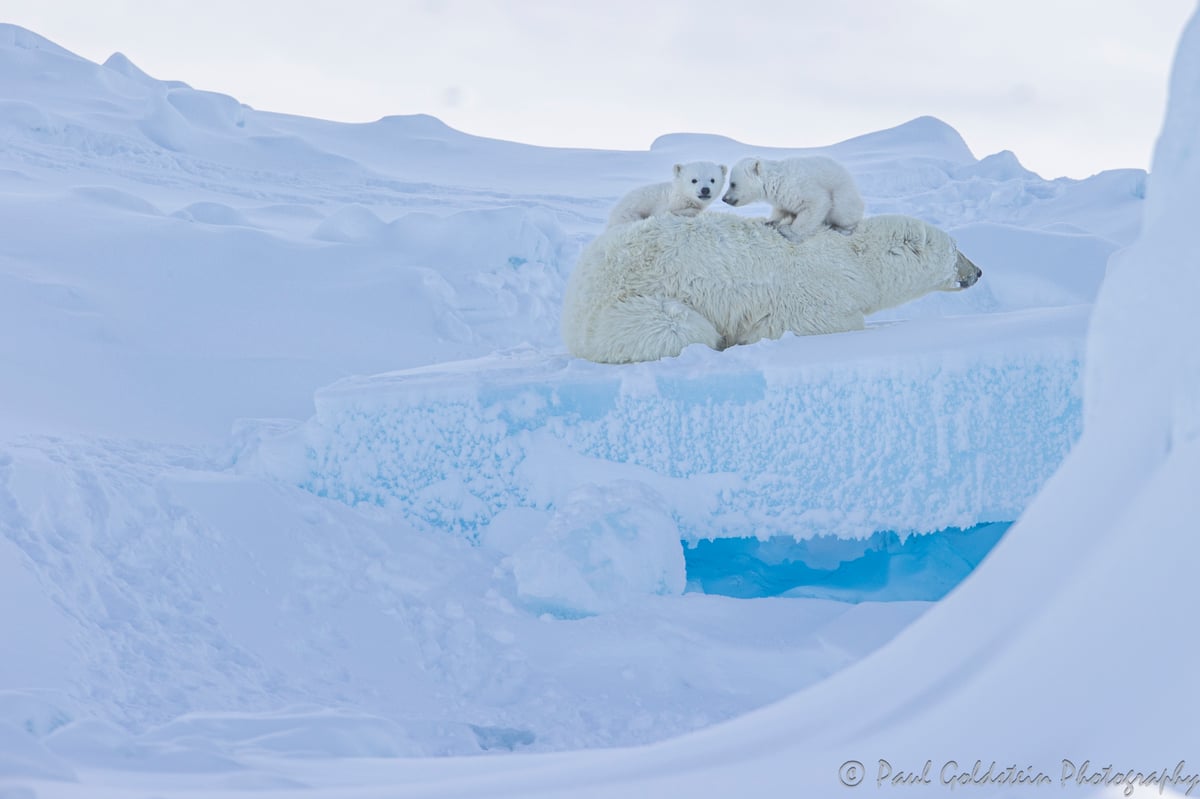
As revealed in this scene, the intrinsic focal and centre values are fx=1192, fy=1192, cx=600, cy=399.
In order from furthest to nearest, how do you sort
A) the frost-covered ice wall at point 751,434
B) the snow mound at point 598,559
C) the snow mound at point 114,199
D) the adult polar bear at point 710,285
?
the snow mound at point 114,199 → the adult polar bear at point 710,285 → the frost-covered ice wall at point 751,434 → the snow mound at point 598,559

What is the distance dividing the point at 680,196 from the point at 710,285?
0.73 metres

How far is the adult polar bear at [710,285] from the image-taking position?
17.3ft

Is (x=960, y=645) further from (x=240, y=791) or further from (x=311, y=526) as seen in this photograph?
(x=311, y=526)

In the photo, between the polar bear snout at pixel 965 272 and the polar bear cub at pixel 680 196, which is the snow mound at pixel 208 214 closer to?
the polar bear cub at pixel 680 196

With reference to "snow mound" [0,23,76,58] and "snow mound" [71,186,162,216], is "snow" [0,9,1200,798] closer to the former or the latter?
"snow mound" [71,186,162,216]

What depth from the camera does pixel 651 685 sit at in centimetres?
405

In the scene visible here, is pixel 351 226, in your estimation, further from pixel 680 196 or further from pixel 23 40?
pixel 23 40

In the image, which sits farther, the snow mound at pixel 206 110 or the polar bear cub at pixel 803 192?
the snow mound at pixel 206 110

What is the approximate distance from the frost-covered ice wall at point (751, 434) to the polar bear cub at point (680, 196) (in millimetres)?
1028

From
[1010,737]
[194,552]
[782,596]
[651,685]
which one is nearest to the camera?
[1010,737]

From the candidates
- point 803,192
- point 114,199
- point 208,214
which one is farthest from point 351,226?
point 803,192

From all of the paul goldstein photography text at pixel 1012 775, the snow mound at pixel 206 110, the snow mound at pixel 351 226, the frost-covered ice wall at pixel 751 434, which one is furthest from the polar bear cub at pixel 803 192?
the snow mound at pixel 206 110

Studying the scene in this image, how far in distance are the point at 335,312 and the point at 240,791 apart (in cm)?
627

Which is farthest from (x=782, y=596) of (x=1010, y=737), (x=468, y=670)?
(x=1010, y=737)
